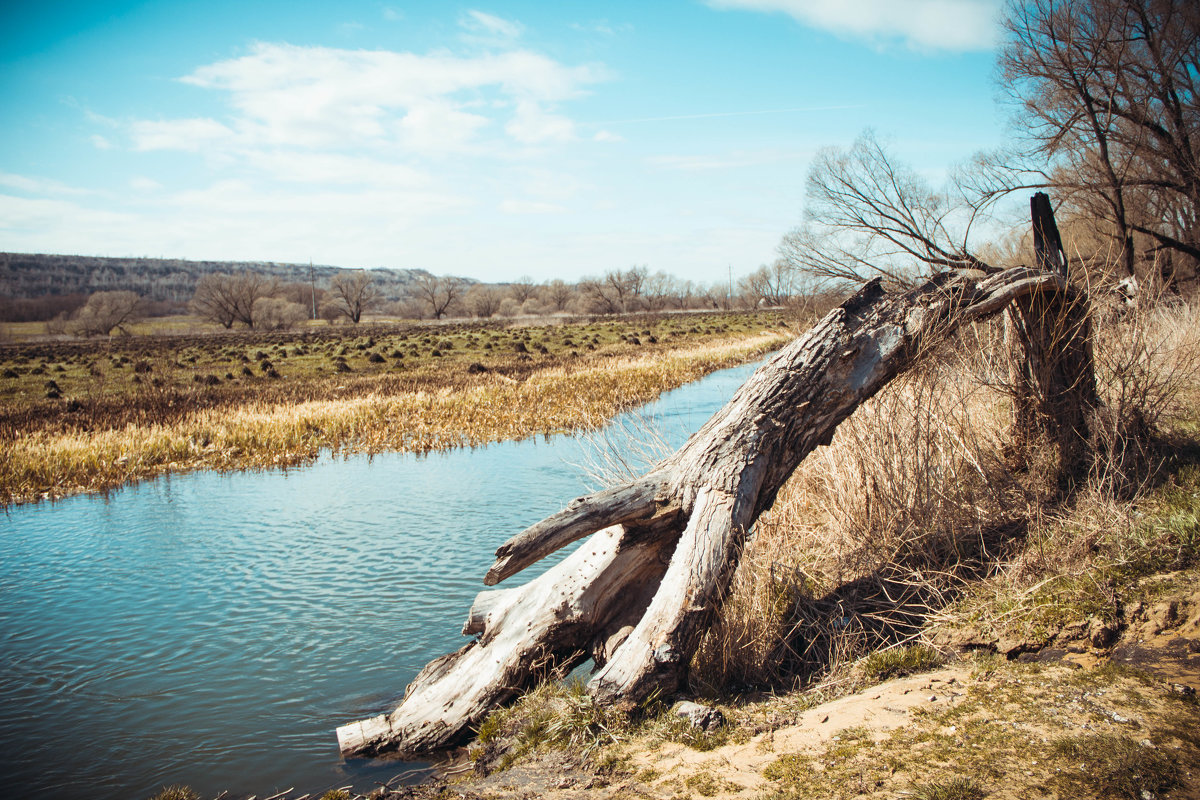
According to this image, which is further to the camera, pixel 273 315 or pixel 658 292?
→ pixel 658 292

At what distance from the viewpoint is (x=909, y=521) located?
604 cm

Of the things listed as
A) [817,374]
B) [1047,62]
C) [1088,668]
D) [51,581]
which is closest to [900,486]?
[817,374]

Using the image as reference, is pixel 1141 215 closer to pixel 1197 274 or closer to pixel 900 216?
pixel 1197 274

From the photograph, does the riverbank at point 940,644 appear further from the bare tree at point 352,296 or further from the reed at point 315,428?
the bare tree at point 352,296

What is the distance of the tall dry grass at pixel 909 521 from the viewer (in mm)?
5062

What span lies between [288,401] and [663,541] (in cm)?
1894

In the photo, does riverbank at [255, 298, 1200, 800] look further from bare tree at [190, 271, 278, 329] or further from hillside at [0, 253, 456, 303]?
hillside at [0, 253, 456, 303]

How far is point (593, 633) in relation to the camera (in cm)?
539

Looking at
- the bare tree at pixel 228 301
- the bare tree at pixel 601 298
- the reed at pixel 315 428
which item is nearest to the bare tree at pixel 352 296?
the bare tree at pixel 228 301

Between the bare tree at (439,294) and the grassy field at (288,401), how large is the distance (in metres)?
56.9

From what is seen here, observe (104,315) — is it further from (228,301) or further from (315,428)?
(315,428)

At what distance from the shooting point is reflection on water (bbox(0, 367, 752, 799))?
213 inches

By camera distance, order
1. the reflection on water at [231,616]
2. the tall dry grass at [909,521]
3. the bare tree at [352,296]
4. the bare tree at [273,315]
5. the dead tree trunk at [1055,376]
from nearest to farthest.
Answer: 1. the tall dry grass at [909,521]
2. the reflection on water at [231,616]
3. the dead tree trunk at [1055,376]
4. the bare tree at [273,315]
5. the bare tree at [352,296]

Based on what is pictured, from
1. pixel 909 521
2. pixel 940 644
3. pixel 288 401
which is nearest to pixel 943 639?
pixel 940 644
